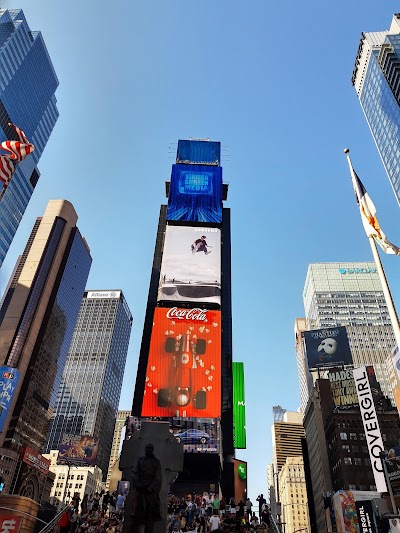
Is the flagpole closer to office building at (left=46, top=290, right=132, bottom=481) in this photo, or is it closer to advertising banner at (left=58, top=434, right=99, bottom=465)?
advertising banner at (left=58, top=434, right=99, bottom=465)

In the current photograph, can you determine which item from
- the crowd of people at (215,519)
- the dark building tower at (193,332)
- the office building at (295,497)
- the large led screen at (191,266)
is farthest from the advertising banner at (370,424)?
the office building at (295,497)

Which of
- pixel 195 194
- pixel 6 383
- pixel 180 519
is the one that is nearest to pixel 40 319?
pixel 6 383

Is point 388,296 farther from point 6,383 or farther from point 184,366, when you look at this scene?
point 6,383

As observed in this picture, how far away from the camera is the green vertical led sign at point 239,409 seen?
274 feet

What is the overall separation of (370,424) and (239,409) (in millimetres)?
39381

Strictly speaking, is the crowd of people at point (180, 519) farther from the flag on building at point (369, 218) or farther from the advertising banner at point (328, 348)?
the advertising banner at point (328, 348)

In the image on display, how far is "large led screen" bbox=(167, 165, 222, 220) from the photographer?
76062 millimetres

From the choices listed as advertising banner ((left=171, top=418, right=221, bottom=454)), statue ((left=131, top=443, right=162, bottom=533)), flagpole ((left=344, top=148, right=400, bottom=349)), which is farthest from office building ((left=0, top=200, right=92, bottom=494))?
flagpole ((left=344, top=148, right=400, bottom=349))

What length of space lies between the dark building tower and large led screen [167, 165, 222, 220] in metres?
0.17

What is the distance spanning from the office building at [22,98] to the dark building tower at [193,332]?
47.0 m

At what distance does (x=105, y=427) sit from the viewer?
18188 cm

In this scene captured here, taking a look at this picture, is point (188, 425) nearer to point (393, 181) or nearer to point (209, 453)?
point (209, 453)

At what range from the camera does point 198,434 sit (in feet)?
181

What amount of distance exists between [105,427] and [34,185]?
10604cm
